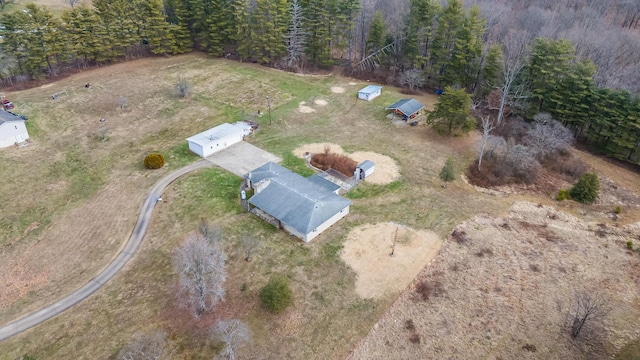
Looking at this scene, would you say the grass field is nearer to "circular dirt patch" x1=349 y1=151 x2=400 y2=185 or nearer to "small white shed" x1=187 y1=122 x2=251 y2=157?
"circular dirt patch" x1=349 y1=151 x2=400 y2=185

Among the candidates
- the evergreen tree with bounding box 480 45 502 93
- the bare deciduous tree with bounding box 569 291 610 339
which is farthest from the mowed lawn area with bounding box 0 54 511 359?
the bare deciduous tree with bounding box 569 291 610 339

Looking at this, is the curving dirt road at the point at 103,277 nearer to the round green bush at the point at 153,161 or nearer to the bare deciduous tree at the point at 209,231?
the round green bush at the point at 153,161

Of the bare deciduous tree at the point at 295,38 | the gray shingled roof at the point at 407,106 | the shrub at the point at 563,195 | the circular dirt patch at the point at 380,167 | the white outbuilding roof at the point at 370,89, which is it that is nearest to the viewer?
the shrub at the point at 563,195

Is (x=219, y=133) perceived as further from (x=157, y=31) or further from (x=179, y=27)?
(x=179, y=27)

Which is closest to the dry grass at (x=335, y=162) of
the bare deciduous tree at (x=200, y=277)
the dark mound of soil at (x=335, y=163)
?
the dark mound of soil at (x=335, y=163)

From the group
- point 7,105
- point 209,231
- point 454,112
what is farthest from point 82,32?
point 454,112
